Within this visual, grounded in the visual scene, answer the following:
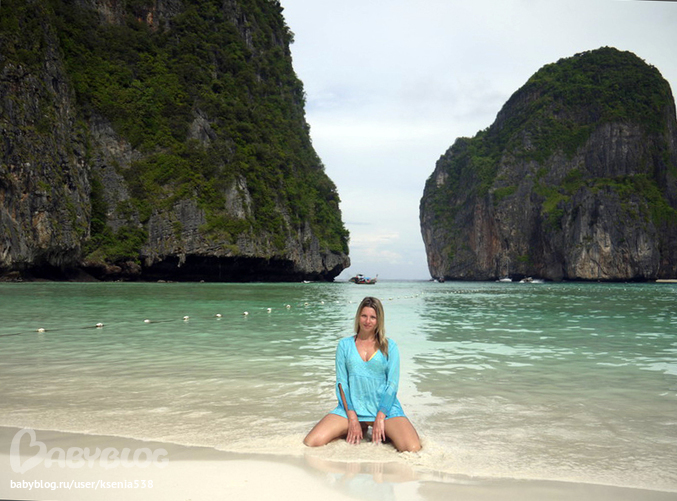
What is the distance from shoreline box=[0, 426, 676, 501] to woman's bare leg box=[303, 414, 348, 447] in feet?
0.71

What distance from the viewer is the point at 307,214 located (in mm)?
72688

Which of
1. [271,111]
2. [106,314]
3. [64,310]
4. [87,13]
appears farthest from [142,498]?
[271,111]

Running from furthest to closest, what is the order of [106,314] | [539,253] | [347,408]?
1. [539,253]
2. [106,314]
3. [347,408]

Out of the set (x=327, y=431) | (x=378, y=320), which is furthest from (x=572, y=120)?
(x=327, y=431)

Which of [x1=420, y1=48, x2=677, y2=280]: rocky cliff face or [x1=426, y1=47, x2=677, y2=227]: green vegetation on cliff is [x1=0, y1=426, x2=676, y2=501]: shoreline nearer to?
[x1=420, y1=48, x2=677, y2=280]: rocky cliff face

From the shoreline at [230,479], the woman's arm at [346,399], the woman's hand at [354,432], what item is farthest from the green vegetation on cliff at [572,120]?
the shoreline at [230,479]

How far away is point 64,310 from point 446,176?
138779 mm

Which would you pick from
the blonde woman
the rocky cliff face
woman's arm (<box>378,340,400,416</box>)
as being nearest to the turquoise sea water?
the blonde woman

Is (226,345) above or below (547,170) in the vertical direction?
below

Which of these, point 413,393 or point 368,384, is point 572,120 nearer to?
point 413,393

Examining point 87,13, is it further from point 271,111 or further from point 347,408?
point 347,408

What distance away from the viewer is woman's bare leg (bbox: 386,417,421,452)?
3936 millimetres

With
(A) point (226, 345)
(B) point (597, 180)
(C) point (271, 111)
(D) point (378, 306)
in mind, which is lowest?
(A) point (226, 345)

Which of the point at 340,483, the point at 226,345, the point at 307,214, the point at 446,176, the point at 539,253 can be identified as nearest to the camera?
→ the point at 340,483
